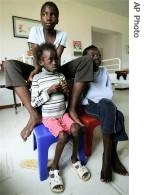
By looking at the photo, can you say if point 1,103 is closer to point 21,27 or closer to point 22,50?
point 22,50

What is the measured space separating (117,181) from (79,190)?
0.57ft

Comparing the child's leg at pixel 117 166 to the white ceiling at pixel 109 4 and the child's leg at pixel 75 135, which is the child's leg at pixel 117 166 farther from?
the white ceiling at pixel 109 4

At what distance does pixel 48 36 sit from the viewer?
48.0 inches

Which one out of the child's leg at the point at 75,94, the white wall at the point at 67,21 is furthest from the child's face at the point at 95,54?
the white wall at the point at 67,21

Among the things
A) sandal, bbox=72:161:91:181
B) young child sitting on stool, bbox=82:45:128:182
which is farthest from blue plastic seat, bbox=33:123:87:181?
young child sitting on stool, bbox=82:45:128:182

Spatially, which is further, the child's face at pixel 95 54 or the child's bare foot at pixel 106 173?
the child's face at pixel 95 54

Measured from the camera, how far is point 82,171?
35.5 inches

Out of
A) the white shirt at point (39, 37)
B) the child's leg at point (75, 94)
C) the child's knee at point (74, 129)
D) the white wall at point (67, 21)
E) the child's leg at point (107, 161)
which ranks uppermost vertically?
the white wall at point (67, 21)

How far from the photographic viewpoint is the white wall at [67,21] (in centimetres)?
Answer: 285

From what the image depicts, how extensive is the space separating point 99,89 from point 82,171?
494 millimetres

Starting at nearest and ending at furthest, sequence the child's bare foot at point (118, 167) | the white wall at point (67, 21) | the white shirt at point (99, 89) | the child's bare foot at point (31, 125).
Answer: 1. the child's bare foot at point (118, 167)
2. the child's bare foot at point (31, 125)
3. the white shirt at point (99, 89)
4. the white wall at point (67, 21)

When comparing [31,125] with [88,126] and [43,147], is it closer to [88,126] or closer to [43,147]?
[43,147]

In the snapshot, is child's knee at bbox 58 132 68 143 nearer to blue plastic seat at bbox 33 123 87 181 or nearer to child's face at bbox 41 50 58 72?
blue plastic seat at bbox 33 123 87 181
